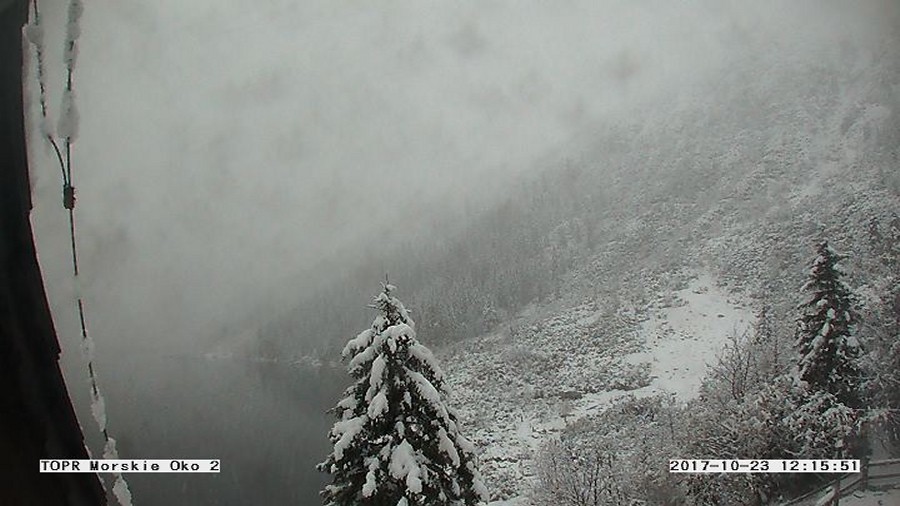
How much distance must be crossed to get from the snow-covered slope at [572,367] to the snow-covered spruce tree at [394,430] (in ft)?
34.9

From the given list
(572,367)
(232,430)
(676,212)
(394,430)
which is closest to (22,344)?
(394,430)

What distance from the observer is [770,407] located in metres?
11.5

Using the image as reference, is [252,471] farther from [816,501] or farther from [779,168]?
[779,168]

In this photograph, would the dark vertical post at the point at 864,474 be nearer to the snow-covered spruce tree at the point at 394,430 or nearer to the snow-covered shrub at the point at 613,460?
the snow-covered shrub at the point at 613,460

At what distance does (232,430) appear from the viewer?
27031 millimetres

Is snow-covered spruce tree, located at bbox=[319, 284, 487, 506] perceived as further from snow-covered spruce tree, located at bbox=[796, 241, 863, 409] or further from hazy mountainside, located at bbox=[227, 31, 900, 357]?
hazy mountainside, located at bbox=[227, 31, 900, 357]

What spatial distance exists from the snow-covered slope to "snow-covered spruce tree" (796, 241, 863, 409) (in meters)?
7.78

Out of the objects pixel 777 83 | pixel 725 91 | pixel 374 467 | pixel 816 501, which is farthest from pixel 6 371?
pixel 725 91

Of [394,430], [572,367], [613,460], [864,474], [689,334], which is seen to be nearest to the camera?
[394,430]

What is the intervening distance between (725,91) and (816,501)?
171ft

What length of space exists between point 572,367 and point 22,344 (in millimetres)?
27791

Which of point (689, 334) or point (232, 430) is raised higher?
point (689, 334)

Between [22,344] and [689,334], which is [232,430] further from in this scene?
[22,344]

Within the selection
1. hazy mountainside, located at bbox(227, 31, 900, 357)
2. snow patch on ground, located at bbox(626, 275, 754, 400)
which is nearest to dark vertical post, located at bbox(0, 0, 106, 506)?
snow patch on ground, located at bbox(626, 275, 754, 400)
